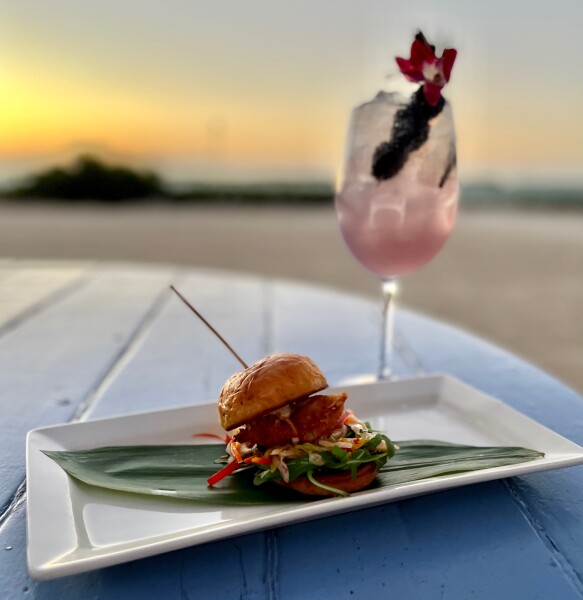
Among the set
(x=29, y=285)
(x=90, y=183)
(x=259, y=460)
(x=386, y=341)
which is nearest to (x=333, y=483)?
(x=259, y=460)

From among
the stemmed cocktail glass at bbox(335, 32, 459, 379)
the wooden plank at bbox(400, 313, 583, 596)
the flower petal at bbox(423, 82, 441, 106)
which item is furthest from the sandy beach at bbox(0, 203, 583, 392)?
the flower petal at bbox(423, 82, 441, 106)

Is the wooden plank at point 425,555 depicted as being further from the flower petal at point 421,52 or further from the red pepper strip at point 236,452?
the flower petal at point 421,52

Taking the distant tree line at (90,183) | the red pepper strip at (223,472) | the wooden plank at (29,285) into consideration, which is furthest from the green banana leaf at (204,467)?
the distant tree line at (90,183)

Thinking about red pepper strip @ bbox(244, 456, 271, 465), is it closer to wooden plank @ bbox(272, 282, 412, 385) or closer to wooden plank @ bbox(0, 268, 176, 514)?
wooden plank @ bbox(0, 268, 176, 514)

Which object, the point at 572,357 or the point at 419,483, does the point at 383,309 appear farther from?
the point at 572,357

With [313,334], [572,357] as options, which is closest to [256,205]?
[572,357]

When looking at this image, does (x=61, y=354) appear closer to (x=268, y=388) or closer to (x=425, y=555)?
(x=268, y=388)
